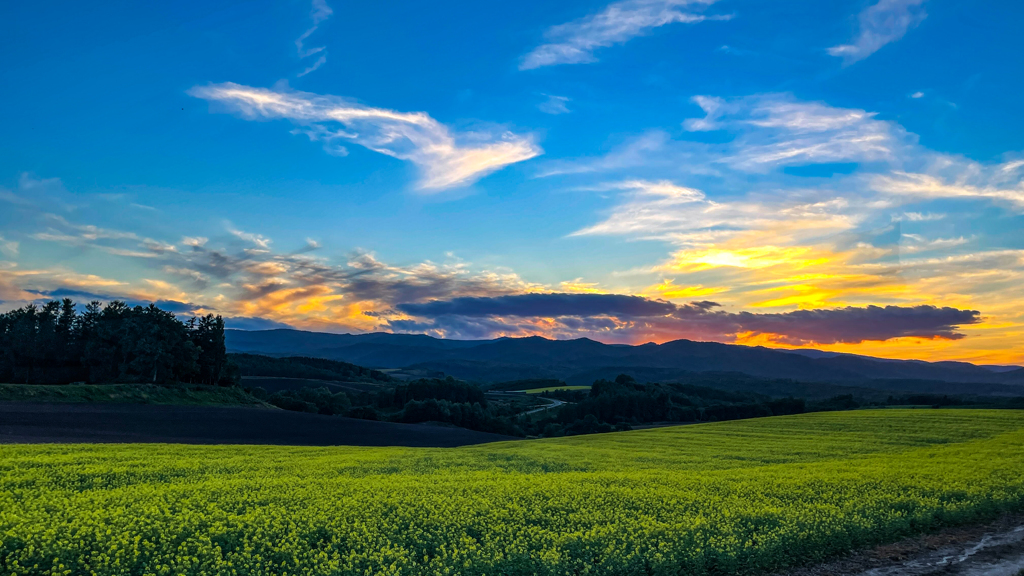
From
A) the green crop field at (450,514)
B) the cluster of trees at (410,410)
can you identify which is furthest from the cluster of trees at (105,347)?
the green crop field at (450,514)

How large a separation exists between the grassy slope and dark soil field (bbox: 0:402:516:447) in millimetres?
2807

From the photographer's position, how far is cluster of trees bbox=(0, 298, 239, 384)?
72.2m

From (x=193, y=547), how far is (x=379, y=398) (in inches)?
4606

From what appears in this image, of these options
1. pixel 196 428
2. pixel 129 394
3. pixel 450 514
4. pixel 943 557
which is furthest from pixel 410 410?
pixel 943 557

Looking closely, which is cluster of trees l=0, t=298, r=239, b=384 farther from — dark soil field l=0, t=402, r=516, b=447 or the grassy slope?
dark soil field l=0, t=402, r=516, b=447

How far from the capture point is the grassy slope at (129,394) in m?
53.2

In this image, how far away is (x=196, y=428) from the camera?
51.2m

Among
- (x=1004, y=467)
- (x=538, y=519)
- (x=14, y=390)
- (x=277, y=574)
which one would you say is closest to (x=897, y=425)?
(x=1004, y=467)

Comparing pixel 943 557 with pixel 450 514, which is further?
pixel 450 514

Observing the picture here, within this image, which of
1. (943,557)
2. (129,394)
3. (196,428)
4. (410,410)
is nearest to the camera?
(943,557)

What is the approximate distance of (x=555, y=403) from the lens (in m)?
158

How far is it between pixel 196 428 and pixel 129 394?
17.9 m

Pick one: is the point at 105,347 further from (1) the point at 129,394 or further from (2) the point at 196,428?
(2) the point at 196,428

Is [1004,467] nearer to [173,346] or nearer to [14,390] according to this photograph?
[14,390]
